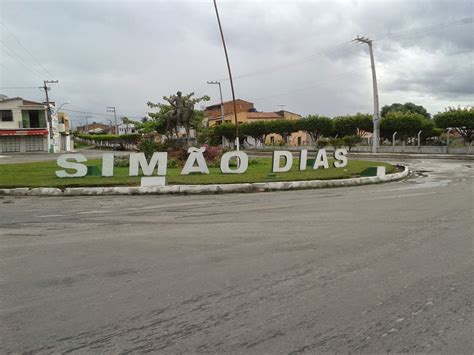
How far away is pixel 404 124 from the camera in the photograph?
44.9 m

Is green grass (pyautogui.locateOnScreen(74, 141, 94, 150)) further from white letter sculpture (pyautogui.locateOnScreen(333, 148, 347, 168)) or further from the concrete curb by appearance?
the concrete curb

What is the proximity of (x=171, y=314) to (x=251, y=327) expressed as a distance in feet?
2.50

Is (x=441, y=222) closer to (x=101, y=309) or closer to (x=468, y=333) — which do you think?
(x=468, y=333)

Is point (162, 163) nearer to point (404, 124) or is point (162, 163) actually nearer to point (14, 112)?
point (404, 124)

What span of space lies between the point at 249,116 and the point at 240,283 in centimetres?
7688

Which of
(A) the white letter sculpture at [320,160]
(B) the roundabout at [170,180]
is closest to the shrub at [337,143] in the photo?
(A) the white letter sculpture at [320,160]

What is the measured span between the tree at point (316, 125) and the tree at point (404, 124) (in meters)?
8.76

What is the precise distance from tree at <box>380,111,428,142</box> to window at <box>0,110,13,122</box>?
54.4 meters

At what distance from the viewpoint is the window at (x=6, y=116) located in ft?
204

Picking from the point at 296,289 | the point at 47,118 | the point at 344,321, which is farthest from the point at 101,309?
the point at 47,118

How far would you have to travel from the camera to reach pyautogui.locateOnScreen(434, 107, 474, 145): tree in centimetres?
3803

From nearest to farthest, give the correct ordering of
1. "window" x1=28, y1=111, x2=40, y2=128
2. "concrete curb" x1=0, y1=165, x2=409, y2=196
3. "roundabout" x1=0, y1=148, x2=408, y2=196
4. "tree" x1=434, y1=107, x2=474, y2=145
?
"concrete curb" x1=0, y1=165, x2=409, y2=196 < "roundabout" x1=0, y1=148, x2=408, y2=196 < "tree" x1=434, y1=107, x2=474, y2=145 < "window" x1=28, y1=111, x2=40, y2=128

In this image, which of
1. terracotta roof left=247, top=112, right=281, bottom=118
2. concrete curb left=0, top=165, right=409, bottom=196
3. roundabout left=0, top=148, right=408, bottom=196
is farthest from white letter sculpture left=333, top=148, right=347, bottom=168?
terracotta roof left=247, top=112, right=281, bottom=118

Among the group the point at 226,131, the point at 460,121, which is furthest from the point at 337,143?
the point at 226,131
